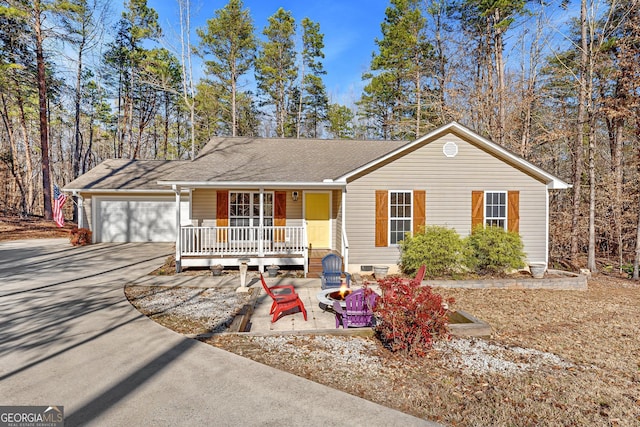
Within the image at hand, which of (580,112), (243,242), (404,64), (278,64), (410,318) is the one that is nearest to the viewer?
(410,318)

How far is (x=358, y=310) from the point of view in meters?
5.62

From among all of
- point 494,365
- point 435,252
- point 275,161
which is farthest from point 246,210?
point 494,365

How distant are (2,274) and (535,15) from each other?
23568 mm

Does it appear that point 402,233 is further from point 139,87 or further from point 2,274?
point 139,87

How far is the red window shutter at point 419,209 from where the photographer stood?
10195 millimetres

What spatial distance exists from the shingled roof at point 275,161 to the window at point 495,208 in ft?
13.1

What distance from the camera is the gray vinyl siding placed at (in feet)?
33.1

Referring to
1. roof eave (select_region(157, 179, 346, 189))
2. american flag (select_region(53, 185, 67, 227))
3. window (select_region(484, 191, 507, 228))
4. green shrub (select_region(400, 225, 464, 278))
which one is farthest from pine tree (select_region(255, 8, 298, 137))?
green shrub (select_region(400, 225, 464, 278))

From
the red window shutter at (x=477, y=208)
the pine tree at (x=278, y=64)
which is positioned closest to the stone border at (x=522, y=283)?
the red window shutter at (x=477, y=208)

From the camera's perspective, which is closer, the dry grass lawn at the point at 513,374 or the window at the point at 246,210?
the dry grass lawn at the point at 513,374

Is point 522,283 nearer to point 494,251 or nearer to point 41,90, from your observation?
point 494,251

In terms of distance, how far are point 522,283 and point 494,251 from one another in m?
1.09

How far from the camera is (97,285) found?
846 cm

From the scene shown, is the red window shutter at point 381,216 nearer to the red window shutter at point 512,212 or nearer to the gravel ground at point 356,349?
the red window shutter at point 512,212
